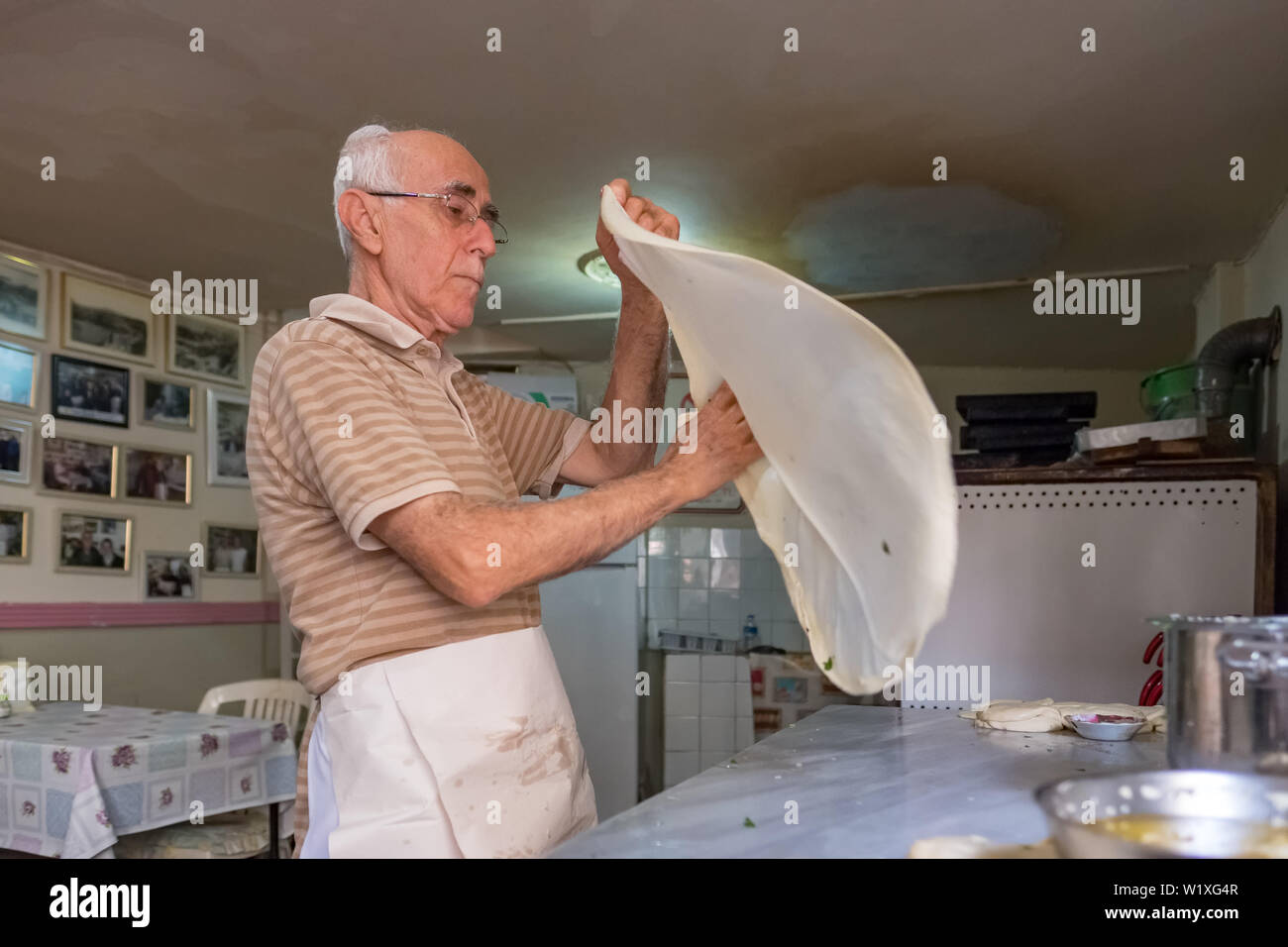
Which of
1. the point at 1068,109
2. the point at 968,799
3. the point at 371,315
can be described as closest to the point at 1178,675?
the point at 968,799

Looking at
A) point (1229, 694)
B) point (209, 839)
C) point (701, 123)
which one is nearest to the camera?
point (1229, 694)

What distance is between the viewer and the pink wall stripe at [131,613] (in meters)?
3.45

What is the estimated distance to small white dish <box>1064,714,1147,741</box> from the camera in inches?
56.0

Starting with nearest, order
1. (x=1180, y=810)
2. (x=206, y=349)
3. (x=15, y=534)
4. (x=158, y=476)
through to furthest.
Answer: (x=1180, y=810) → (x=15, y=534) → (x=158, y=476) → (x=206, y=349)

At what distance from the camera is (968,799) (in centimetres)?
99

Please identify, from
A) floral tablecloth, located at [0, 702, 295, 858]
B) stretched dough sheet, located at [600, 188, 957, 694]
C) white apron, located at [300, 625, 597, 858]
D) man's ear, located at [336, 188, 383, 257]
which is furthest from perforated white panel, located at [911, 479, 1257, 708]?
floral tablecloth, located at [0, 702, 295, 858]

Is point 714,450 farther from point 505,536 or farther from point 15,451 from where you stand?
point 15,451

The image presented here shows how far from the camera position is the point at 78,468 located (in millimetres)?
3674

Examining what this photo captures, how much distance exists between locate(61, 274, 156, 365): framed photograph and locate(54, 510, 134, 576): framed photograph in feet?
2.05

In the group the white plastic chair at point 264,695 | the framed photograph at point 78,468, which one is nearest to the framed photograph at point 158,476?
the framed photograph at point 78,468

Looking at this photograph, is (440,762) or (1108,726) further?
(1108,726)

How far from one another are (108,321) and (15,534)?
86 centimetres

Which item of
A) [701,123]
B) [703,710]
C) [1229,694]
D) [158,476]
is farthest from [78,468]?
[1229,694]

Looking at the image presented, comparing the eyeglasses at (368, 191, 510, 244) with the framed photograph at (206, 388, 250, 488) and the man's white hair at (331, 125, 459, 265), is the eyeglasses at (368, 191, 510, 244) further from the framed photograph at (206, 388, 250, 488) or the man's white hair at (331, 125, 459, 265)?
the framed photograph at (206, 388, 250, 488)
